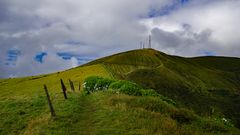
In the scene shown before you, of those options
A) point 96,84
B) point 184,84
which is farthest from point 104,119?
point 184,84

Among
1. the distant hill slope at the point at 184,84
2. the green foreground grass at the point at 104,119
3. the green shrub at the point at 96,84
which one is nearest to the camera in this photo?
the green foreground grass at the point at 104,119

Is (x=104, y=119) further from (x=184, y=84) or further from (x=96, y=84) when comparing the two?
(x=184, y=84)

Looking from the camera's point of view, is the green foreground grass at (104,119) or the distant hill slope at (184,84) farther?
the distant hill slope at (184,84)

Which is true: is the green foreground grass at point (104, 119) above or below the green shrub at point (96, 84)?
below

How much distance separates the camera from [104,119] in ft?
92.9

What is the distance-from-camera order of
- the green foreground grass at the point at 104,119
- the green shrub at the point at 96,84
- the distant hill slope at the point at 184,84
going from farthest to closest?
the distant hill slope at the point at 184,84 < the green shrub at the point at 96,84 < the green foreground grass at the point at 104,119

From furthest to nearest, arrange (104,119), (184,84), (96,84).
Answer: (184,84) < (96,84) < (104,119)

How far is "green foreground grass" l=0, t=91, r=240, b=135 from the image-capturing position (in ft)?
84.2

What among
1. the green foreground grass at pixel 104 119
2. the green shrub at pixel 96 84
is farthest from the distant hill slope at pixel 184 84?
the green foreground grass at pixel 104 119

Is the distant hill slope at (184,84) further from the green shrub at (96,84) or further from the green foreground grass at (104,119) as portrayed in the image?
the green foreground grass at (104,119)

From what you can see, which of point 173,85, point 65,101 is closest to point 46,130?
point 65,101

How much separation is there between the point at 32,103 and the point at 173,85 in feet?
379

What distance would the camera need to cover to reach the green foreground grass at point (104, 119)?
2567cm

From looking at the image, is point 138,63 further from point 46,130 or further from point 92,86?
point 46,130
